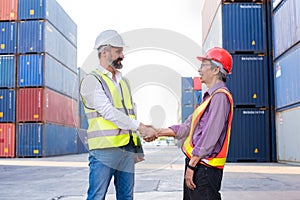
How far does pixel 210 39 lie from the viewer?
19.2 meters

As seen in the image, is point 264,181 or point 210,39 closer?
point 264,181

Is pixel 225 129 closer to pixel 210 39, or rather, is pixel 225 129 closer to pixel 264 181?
pixel 264 181

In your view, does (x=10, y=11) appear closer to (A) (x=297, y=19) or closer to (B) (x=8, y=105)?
(B) (x=8, y=105)

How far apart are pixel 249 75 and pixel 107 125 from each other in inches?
561

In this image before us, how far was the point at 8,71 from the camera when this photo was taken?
22.4 m

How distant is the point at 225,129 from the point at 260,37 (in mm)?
14560

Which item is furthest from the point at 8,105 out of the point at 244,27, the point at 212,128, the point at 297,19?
the point at 212,128

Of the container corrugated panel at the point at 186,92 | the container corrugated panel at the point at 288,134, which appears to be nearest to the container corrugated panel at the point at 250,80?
the container corrugated panel at the point at 288,134

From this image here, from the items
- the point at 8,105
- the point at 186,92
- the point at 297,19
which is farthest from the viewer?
the point at 8,105

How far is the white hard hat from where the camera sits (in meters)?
3.09

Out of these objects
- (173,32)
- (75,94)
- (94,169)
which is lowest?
(94,169)

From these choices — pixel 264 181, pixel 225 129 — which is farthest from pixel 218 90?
pixel 264 181

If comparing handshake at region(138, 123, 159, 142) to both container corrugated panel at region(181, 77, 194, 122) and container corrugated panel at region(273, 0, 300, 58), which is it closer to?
container corrugated panel at region(181, 77, 194, 122)

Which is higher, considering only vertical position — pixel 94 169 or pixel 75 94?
pixel 75 94
